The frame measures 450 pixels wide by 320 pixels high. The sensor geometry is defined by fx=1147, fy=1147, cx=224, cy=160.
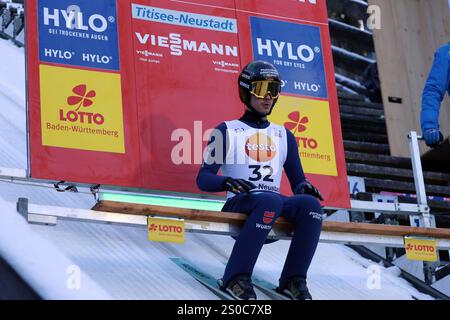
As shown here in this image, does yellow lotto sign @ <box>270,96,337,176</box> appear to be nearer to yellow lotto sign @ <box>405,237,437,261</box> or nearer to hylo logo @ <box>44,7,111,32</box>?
yellow lotto sign @ <box>405,237,437,261</box>

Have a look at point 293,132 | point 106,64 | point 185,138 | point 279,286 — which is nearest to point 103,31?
point 106,64

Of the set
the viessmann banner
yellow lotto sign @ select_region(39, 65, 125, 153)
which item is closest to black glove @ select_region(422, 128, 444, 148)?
the viessmann banner

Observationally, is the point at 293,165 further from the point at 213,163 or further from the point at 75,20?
the point at 75,20

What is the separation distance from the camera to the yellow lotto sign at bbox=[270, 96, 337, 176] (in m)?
6.80

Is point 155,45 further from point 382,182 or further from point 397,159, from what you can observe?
point 397,159

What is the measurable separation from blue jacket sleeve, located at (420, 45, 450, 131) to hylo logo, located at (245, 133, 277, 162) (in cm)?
150

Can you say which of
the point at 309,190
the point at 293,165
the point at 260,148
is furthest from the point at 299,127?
the point at 309,190

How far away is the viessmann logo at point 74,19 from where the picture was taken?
6.32m

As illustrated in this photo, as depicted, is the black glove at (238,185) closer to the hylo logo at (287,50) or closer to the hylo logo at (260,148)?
the hylo logo at (260,148)

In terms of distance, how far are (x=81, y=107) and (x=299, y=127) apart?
54.4 inches

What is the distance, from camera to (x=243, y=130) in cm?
608

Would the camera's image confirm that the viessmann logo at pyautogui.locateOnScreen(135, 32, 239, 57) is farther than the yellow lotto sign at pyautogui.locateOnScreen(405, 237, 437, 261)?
Yes

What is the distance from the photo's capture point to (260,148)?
19.9ft

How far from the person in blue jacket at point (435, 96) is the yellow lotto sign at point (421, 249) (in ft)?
2.99
